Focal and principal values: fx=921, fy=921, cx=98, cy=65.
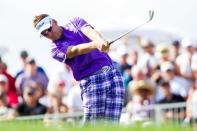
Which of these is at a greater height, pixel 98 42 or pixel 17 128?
pixel 98 42

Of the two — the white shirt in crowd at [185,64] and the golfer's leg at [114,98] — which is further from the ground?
the white shirt in crowd at [185,64]

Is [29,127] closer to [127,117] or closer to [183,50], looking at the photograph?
[127,117]

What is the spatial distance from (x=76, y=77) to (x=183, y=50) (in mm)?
7789

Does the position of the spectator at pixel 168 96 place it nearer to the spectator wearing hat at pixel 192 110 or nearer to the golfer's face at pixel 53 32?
the spectator wearing hat at pixel 192 110

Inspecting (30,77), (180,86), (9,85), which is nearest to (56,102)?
(30,77)

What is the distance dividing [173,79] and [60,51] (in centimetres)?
632

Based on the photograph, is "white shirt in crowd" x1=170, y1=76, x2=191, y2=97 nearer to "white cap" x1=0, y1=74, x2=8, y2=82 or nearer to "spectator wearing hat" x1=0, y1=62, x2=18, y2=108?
"spectator wearing hat" x1=0, y1=62, x2=18, y2=108

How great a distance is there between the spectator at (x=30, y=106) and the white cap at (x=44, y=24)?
5484mm

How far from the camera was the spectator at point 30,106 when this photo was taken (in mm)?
17484

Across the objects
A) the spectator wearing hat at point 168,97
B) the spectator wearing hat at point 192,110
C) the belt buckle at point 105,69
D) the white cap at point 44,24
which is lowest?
the spectator wearing hat at point 192,110

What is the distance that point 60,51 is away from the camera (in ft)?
39.1

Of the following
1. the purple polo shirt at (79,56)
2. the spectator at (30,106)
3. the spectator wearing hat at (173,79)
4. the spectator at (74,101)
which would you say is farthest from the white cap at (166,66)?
the purple polo shirt at (79,56)

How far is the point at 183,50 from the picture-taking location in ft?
64.4

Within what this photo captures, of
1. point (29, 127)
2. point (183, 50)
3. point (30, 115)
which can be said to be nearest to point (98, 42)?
point (29, 127)
